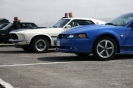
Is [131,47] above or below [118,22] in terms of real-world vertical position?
below

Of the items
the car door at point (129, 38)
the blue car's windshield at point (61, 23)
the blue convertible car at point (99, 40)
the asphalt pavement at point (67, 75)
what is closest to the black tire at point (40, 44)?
the blue car's windshield at point (61, 23)

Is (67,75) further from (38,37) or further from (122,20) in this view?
(38,37)

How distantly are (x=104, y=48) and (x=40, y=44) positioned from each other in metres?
4.02

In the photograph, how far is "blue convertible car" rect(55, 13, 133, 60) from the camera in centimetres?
980

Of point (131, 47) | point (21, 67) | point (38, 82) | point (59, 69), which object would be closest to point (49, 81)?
point (38, 82)

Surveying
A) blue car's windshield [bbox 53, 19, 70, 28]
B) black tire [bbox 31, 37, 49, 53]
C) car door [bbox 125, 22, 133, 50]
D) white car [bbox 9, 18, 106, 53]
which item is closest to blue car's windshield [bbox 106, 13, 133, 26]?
car door [bbox 125, 22, 133, 50]

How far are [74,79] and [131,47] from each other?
3964mm

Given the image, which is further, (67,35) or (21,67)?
(67,35)

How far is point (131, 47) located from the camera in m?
10.2

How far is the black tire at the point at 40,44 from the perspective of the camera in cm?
1336

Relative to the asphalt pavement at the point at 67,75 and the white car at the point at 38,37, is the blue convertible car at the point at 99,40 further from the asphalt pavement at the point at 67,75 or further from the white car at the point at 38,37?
the white car at the point at 38,37

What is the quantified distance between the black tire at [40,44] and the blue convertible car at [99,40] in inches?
121

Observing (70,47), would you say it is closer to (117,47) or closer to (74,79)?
(117,47)

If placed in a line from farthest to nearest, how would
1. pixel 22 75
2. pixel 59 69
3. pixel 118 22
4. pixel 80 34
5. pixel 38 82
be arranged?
pixel 118 22
pixel 80 34
pixel 59 69
pixel 22 75
pixel 38 82
